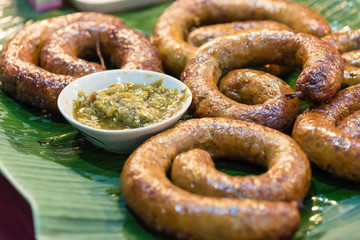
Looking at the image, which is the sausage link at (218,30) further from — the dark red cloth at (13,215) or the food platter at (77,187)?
the dark red cloth at (13,215)

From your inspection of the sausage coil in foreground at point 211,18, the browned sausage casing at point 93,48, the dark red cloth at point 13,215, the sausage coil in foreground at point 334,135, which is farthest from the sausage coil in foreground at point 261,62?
the dark red cloth at point 13,215

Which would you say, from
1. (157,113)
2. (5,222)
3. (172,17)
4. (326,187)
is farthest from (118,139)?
(172,17)

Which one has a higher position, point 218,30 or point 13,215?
point 218,30

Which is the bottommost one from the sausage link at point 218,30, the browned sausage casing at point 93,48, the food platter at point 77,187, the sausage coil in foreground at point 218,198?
the food platter at point 77,187

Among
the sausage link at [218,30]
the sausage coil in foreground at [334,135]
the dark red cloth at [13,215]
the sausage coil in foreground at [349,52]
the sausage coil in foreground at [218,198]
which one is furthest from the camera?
the sausage link at [218,30]

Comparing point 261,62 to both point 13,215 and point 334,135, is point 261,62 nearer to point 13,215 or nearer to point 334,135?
point 334,135

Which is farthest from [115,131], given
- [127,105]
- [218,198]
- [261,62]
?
[261,62]

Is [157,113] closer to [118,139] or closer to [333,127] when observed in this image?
[118,139]
